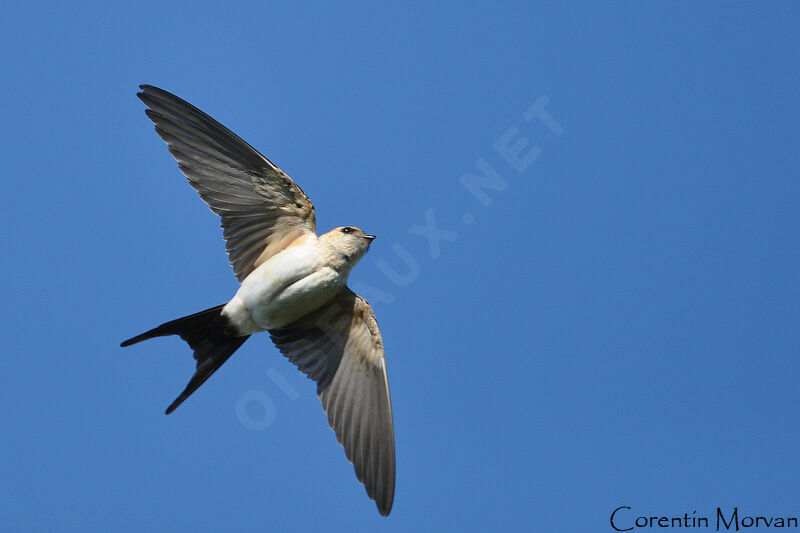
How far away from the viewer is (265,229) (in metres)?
5.23

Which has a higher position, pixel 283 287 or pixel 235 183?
pixel 235 183

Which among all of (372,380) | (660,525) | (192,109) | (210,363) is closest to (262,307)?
(210,363)

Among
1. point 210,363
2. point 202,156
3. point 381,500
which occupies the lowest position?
point 381,500

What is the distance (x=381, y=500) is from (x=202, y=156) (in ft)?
7.65

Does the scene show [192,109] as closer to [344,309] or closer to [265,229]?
[265,229]

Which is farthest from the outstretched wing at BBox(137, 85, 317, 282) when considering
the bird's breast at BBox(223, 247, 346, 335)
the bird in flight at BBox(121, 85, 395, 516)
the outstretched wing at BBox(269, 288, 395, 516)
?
the outstretched wing at BBox(269, 288, 395, 516)

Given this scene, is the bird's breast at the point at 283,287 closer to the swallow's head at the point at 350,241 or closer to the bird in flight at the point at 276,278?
the bird in flight at the point at 276,278

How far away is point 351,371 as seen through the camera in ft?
17.9

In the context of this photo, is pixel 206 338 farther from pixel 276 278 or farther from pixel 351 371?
pixel 351 371

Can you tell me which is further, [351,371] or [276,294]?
[351,371]

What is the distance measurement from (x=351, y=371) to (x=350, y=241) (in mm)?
909

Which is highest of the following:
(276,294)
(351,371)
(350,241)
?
(350,241)

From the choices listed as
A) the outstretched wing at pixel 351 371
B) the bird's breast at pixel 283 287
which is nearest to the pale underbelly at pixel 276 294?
the bird's breast at pixel 283 287

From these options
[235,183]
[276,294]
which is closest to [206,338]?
[276,294]
